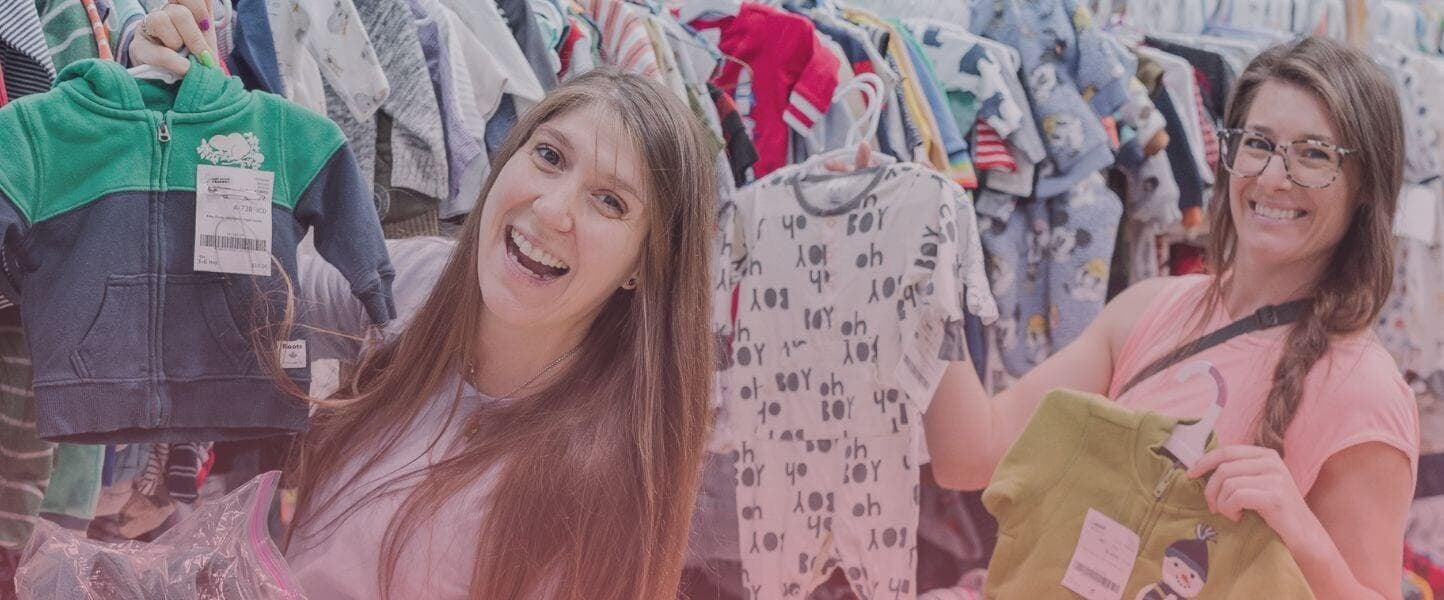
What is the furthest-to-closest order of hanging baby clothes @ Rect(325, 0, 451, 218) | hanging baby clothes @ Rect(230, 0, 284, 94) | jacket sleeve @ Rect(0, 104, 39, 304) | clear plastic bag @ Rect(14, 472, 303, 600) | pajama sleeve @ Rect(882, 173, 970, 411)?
pajama sleeve @ Rect(882, 173, 970, 411)
hanging baby clothes @ Rect(325, 0, 451, 218)
hanging baby clothes @ Rect(230, 0, 284, 94)
jacket sleeve @ Rect(0, 104, 39, 304)
clear plastic bag @ Rect(14, 472, 303, 600)

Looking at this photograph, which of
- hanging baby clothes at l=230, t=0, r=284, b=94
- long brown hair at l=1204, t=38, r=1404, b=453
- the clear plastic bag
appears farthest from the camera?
hanging baby clothes at l=230, t=0, r=284, b=94

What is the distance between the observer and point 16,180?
4.66 ft

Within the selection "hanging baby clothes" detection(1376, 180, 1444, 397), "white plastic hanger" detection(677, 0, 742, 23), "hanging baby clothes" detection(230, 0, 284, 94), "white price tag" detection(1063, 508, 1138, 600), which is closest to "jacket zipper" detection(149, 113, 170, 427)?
"hanging baby clothes" detection(230, 0, 284, 94)

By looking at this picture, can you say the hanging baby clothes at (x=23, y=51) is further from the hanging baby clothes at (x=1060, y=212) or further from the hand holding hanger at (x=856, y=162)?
the hanging baby clothes at (x=1060, y=212)

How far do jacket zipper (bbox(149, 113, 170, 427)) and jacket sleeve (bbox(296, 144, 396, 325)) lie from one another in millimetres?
162

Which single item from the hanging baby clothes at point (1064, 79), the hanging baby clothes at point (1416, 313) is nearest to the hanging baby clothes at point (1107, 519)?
the hanging baby clothes at point (1064, 79)

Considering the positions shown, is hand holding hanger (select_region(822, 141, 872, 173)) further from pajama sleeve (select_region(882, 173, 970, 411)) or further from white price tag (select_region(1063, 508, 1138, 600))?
white price tag (select_region(1063, 508, 1138, 600))

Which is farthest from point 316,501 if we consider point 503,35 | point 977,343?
point 977,343

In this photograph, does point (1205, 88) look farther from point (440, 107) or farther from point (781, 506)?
point (440, 107)

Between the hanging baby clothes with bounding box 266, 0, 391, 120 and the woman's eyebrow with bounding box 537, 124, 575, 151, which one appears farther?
the hanging baby clothes with bounding box 266, 0, 391, 120

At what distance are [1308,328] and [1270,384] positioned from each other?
0.31ft

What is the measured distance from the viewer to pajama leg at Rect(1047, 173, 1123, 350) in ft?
10.1

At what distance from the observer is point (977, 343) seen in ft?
10.0

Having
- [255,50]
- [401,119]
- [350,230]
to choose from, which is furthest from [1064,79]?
[350,230]
